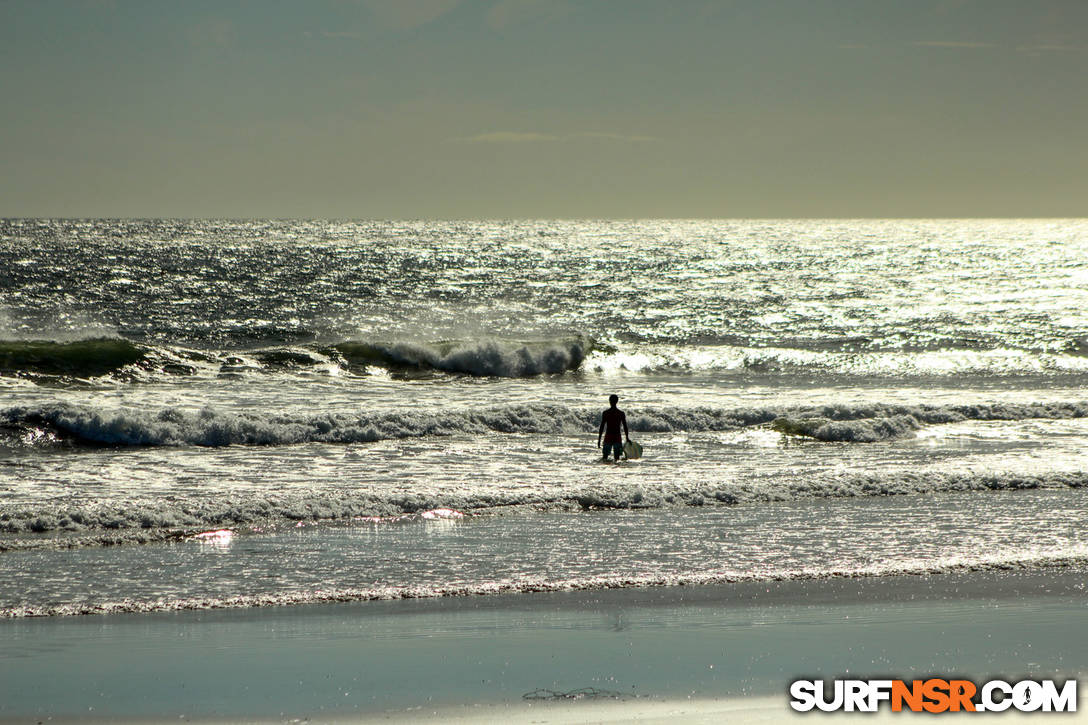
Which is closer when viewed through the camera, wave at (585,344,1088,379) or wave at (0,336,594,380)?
wave at (0,336,594,380)

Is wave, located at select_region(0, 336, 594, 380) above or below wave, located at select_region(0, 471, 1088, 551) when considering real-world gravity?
above

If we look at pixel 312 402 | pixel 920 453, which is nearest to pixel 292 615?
pixel 920 453

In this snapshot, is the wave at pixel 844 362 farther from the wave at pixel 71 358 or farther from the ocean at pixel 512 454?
the wave at pixel 71 358

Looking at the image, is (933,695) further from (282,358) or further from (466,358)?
(466,358)

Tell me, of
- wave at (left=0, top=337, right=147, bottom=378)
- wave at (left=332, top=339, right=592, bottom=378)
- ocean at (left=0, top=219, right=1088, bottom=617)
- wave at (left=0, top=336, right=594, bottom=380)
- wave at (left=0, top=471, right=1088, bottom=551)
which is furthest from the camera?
wave at (left=332, top=339, right=592, bottom=378)

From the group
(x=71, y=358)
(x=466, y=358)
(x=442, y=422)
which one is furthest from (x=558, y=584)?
(x=466, y=358)

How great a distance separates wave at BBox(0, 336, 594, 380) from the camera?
30.9m

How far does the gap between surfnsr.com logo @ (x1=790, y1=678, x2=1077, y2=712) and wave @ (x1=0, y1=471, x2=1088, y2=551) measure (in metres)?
7.11

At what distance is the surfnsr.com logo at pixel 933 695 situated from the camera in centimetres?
636

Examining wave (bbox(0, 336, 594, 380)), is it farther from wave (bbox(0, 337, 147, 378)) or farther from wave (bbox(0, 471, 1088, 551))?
wave (bbox(0, 471, 1088, 551))

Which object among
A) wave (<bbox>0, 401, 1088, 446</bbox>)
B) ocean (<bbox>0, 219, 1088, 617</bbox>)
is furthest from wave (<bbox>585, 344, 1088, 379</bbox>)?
wave (<bbox>0, 401, 1088, 446</bbox>)

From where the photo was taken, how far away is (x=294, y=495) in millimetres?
14031

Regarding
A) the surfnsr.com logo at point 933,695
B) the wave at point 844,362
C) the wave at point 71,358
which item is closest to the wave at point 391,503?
the surfnsr.com logo at point 933,695

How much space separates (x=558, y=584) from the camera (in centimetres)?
955
